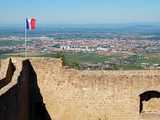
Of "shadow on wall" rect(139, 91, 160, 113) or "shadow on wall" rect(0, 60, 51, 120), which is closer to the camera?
"shadow on wall" rect(0, 60, 51, 120)

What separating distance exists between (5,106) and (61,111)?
7014 mm

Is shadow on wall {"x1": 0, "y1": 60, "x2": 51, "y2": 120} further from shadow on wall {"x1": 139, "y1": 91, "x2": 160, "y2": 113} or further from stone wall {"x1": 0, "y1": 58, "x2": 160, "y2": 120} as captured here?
shadow on wall {"x1": 139, "y1": 91, "x2": 160, "y2": 113}

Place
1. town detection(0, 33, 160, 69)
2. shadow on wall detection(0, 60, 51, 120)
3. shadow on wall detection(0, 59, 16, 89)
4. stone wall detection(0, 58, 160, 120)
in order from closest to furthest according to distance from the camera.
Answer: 1. shadow on wall detection(0, 59, 16, 89)
2. shadow on wall detection(0, 60, 51, 120)
3. stone wall detection(0, 58, 160, 120)
4. town detection(0, 33, 160, 69)

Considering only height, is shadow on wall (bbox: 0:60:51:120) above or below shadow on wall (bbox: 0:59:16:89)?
below

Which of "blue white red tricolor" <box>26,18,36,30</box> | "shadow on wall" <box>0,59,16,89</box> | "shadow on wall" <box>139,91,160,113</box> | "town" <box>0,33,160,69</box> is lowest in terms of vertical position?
"town" <box>0,33,160,69</box>

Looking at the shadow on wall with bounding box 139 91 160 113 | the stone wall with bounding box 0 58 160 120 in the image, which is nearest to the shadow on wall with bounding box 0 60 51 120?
the stone wall with bounding box 0 58 160 120

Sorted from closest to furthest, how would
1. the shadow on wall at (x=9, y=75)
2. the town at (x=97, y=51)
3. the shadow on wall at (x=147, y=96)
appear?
the shadow on wall at (x=9, y=75) → the shadow on wall at (x=147, y=96) → the town at (x=97, y=51)

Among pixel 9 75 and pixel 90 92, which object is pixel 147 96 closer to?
pixel 90 92

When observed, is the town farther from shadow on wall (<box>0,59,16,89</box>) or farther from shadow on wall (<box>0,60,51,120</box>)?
shadow on wall (<box>0,59,16,89</box>)

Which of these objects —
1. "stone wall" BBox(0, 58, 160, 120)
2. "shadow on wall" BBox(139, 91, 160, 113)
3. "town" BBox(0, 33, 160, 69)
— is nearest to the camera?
"stone wall" BBox(0, 58, 160, 120)

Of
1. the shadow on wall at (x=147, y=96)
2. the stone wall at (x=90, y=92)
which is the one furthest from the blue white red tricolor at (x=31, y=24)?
the shadow on wall at (x=147, y=96)


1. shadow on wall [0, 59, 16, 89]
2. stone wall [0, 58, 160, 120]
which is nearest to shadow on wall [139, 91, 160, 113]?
stone wall [0, 58, 160, 120]

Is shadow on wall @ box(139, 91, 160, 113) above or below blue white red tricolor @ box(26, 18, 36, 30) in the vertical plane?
below

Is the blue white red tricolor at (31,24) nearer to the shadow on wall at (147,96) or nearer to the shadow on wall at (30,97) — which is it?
the shadow on wall at (30,97)
